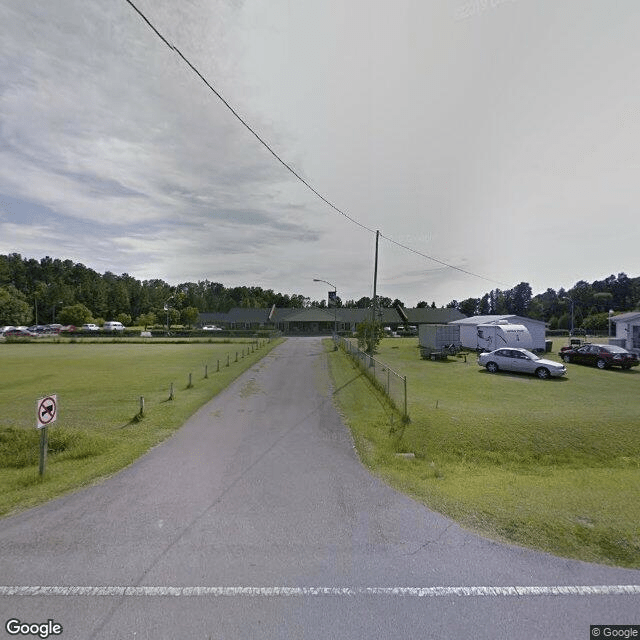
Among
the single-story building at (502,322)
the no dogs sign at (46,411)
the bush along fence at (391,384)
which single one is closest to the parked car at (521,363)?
the bush along fence at (391,384)

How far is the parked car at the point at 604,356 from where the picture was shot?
20938 millimetres

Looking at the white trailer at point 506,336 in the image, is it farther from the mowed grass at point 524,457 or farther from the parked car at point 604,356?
the mowed grass at point 524,457

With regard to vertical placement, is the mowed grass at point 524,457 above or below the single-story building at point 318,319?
below

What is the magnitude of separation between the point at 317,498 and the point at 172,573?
8.71 feet

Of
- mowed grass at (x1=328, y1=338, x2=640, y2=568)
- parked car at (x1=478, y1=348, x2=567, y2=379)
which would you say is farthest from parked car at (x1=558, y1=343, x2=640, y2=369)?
mowed grass at (x1=328, y1=338, x2=640, y2=568)

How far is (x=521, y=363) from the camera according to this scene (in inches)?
771

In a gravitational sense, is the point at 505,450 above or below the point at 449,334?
below

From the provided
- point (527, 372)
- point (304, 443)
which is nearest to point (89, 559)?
point (304, 443)

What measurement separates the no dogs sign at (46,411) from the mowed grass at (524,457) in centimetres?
694

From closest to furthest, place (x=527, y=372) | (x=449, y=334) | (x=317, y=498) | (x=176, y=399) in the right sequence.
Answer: (x=317, y=498) → (x=176, y=399) → (x=527, y=372) → (x=449, y=334)

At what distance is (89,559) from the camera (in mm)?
4473

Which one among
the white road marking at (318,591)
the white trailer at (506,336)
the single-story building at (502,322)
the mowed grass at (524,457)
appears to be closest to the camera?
the white road marking at (318,591)

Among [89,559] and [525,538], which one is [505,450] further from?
[89,559]

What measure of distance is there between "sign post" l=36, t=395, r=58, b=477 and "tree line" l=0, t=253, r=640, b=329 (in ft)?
277
